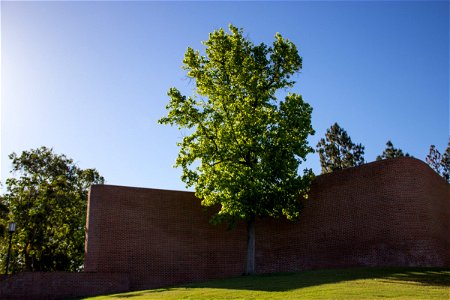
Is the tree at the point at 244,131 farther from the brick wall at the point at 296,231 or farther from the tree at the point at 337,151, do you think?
the tree at the point at 337,151

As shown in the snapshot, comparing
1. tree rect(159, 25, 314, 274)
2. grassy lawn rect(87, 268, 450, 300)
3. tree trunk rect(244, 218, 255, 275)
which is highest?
tree rect(159, 25, 314, 274)

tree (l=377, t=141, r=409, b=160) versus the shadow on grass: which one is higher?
A: tree (l=377, t=141, r=409, b=160)

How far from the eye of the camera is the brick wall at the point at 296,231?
25.4 metres

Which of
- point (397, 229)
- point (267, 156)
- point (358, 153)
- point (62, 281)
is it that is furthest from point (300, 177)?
point (358, 153)

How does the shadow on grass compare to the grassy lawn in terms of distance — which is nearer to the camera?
the grassy lawn

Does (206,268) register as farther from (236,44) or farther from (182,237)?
(236,44)

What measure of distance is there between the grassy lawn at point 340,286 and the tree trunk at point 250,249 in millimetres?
3733

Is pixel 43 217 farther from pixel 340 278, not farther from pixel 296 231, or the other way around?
pixel 340 278

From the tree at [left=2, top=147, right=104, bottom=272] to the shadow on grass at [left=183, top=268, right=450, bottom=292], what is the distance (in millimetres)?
18548

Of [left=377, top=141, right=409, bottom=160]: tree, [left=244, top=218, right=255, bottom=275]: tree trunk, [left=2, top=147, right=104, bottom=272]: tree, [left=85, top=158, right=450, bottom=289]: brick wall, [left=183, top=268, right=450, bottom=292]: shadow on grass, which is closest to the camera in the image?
[left=183, top=268, right=450, bottom=292]: shadow on grass

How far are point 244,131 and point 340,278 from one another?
923 cm

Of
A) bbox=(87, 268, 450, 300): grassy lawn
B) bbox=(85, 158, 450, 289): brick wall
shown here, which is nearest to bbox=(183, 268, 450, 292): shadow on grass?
bbox=(87, 268, 450, 300): grassy lawn

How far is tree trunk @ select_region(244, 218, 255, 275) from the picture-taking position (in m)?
26.3

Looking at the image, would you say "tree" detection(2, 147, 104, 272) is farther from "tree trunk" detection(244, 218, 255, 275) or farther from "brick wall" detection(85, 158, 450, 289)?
"tree trunk" detection(244, 218, 255, 275)
